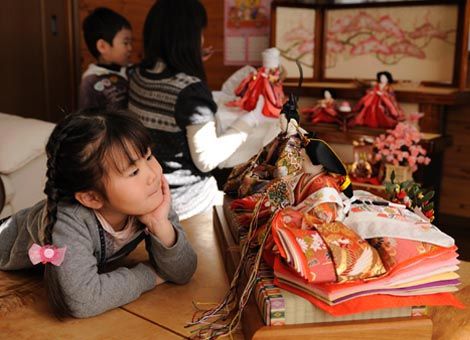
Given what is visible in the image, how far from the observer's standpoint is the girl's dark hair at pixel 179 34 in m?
1.68

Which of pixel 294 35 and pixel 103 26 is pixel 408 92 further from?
pixel 103 26

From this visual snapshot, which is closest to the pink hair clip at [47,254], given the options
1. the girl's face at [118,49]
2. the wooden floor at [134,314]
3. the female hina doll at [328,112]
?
the wooden floor at [134,314]

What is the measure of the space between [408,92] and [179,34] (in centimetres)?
121

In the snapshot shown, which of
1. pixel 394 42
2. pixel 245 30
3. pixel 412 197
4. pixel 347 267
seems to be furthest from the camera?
pixel 245 30

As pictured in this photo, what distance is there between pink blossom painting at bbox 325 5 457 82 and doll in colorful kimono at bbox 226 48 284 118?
63cm

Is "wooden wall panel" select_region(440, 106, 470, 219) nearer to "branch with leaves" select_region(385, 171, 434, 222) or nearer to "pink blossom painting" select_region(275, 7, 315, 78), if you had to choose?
"pink blossom painting" select_region(275, 7, 315, 78)

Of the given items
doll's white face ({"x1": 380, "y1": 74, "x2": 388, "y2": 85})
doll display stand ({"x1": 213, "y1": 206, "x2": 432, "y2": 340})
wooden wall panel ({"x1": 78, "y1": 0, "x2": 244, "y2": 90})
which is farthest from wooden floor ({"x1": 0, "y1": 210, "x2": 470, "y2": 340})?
wooden wall panel ({"x1": 78, "y1": 0, "x2": 244, "y2": 90})

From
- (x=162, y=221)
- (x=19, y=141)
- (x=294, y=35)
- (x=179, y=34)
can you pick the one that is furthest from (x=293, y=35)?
(x=162, y=221)

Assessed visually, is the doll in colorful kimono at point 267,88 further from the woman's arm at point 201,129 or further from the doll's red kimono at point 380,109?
the woman's arm at point 201,129

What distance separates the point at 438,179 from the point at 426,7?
2.61 feet

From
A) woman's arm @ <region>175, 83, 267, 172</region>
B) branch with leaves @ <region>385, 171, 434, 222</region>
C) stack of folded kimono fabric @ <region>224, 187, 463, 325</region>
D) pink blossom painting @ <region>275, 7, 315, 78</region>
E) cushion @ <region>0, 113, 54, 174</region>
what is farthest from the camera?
pink blossom painting @ <region>275, 7, 315, 78</region>

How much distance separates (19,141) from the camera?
7.38ft

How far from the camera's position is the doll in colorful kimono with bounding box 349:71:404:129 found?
7.96ft

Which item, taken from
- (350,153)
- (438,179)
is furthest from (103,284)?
(438,179)
